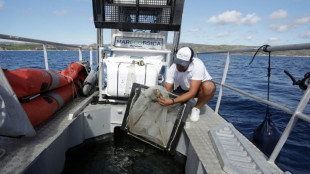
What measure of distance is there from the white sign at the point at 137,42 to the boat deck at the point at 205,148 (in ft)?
5.69

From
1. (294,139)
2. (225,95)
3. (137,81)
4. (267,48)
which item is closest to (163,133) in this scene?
(137,81)

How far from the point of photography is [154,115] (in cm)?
227

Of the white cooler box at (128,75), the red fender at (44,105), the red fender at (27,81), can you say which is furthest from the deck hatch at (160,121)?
the red fender at (27,81)

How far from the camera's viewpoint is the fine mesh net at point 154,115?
2.24 m

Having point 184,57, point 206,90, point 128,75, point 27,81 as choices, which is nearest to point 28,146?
point 27,81

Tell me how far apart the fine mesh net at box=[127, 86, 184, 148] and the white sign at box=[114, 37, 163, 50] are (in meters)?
1.51

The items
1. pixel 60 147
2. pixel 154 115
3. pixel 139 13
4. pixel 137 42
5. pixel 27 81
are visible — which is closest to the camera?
pixel 27 81

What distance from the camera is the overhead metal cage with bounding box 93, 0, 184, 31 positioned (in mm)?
2824

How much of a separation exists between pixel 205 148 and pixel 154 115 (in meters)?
0.75

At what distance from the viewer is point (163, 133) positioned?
7.38ft

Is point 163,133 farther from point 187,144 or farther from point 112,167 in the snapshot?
point 112,167

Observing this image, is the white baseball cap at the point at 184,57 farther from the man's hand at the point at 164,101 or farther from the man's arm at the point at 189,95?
the man's hand at the point at 164,101

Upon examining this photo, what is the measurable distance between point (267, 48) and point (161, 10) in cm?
184

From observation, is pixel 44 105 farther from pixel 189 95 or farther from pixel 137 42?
pixel 137 42
